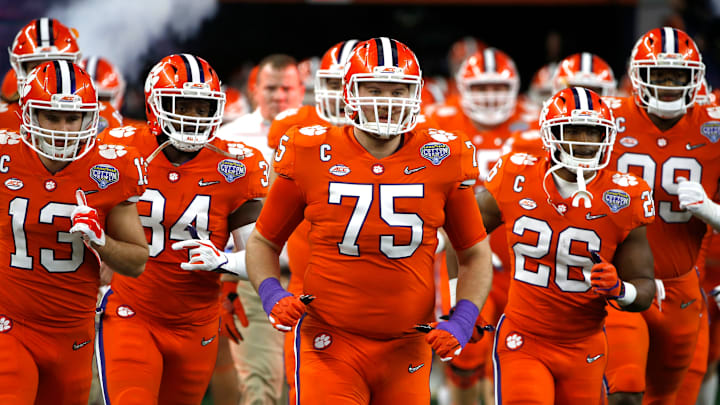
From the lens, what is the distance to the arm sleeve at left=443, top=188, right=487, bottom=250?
3434 millimetres

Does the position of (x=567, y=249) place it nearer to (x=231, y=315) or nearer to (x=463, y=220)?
(x=463, y=220)

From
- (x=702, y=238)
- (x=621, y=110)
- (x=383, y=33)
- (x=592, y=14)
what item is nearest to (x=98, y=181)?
(x=621, y=110)

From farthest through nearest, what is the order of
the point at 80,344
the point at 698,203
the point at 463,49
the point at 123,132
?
the point at 463,49 < the point at 698,203 < the point at 123,132 < the point at 80,344

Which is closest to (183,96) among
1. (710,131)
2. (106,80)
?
(106,80)

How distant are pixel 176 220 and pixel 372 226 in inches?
33.3

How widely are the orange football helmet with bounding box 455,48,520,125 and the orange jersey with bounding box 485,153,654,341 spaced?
6.82 ft

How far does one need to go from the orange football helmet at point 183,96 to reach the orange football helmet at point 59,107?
30 cm

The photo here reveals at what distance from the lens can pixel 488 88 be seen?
241 inches

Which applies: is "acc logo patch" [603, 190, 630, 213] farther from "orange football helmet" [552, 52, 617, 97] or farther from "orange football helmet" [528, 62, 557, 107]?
"orange football helmet" [528, 62, 557, 107]

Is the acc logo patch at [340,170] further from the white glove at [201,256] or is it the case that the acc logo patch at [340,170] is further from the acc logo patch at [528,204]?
the acc logo patch at [528,204]

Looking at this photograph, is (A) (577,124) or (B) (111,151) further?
(A) (577,124)

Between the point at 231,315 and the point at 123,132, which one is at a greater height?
the point at 123,132

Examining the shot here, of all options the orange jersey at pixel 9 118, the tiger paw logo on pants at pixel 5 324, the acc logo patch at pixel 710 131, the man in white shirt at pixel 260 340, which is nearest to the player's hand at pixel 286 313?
the tiger paw logo on pants at pixel 5 324

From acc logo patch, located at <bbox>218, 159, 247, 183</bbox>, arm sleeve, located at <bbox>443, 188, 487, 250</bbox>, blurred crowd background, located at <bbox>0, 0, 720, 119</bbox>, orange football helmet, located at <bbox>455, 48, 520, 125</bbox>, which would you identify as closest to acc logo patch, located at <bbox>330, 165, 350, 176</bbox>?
arm sleeve, located at <bbox>443, 188, 487, 250</bbox>
